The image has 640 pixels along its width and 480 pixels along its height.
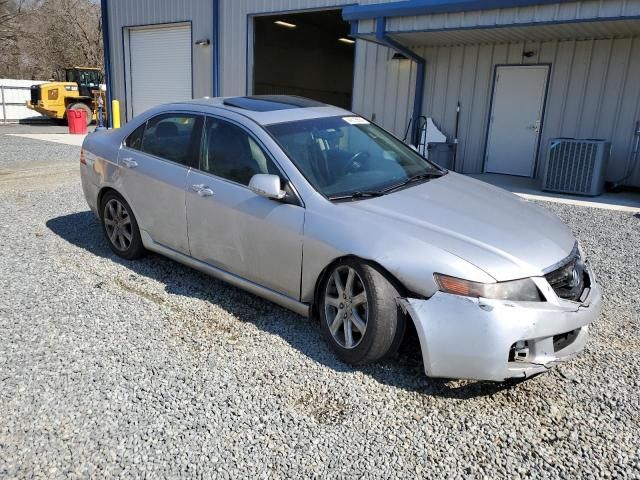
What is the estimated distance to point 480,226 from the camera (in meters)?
3.07

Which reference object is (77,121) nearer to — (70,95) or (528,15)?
(70,95)

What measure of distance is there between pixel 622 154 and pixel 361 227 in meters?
8.76

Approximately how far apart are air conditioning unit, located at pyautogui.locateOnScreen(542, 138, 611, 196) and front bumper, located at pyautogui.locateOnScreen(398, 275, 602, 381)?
6967mm

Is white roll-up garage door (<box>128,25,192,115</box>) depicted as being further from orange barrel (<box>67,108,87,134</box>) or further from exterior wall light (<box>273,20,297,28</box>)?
exterior wall light (<box>273,20,297,28</box>)

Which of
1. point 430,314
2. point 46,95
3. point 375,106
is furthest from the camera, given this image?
point 46,95

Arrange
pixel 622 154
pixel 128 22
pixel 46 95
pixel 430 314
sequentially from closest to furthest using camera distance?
pixel 430 314
pixel 622 154
pixel 128 22
pixel 46 95

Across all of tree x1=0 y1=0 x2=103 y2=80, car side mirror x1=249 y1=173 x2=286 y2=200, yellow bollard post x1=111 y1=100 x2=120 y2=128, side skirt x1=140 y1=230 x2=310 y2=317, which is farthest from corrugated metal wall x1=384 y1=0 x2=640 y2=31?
tree x1=0 y1=0 x2=103 y2=80

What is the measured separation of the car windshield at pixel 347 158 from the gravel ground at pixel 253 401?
105cm

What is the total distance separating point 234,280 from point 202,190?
73 cm

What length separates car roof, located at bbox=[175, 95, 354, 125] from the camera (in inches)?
156

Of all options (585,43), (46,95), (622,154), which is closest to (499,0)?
(585,43)

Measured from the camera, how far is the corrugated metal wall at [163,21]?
50.2ft

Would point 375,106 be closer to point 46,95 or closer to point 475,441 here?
point 475,441

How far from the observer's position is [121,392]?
2877 mm
